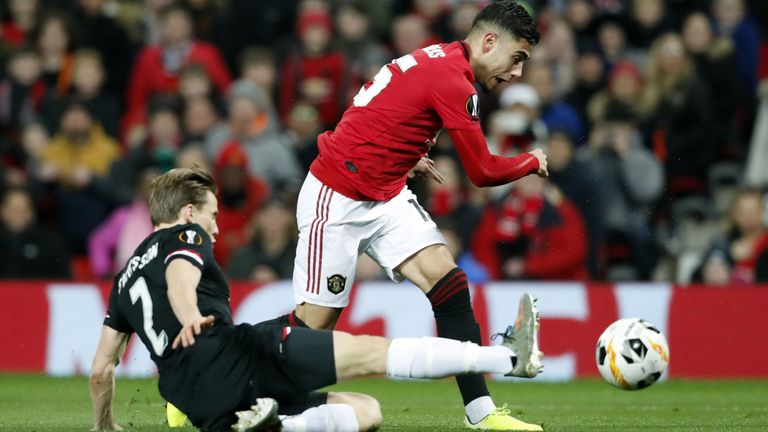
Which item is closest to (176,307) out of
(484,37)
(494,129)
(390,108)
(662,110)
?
(390,108)

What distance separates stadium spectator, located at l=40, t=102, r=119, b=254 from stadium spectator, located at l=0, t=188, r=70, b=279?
434 mm

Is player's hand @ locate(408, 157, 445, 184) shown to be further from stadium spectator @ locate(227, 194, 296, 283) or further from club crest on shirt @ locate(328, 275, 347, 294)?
stadium spectator @ locate(227, 194, 296, 283)

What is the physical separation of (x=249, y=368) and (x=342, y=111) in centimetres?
799

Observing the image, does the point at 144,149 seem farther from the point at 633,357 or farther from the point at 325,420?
the point at 325,420

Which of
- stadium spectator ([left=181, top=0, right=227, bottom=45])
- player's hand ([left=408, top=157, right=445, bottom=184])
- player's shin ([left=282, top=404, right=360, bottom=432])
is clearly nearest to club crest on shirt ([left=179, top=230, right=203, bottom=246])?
player's shin ([left=282, top=404, right=360, bottom=432])

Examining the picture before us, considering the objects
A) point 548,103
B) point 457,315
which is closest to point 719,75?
point 548,103

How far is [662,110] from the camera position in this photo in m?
13.6

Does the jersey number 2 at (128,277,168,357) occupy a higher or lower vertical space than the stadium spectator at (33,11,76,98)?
lower

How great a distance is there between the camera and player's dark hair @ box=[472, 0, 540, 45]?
23.8 ft

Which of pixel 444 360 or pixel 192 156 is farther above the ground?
pixel 192 156

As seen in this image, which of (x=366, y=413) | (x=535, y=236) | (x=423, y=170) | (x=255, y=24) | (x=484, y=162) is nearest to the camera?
(x=366, y=413)

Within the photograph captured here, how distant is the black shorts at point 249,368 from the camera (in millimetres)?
6051

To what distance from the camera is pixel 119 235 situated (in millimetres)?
12820

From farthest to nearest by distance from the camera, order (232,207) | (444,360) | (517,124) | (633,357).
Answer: (232,207) → (517,124) → (633,357) → (444,360)
